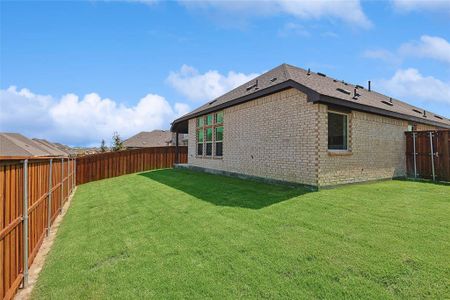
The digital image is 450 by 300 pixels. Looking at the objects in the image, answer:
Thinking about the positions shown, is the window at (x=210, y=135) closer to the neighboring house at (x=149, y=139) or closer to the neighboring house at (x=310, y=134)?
the neighboring house at (x=310, y=134)

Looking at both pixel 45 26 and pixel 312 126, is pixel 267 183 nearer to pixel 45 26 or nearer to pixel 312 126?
pixel 312 126

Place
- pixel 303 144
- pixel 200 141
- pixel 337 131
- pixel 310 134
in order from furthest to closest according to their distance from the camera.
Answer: pixel 200 141, pixel 337 131, pixel 303 144, pixel 310 134

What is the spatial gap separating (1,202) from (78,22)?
30.8 ft

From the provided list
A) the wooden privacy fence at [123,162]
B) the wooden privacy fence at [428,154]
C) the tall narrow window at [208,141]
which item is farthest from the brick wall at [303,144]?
the wooden privacy fence at [123,162]

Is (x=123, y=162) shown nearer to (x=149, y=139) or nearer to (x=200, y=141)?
(x=200, y=141)

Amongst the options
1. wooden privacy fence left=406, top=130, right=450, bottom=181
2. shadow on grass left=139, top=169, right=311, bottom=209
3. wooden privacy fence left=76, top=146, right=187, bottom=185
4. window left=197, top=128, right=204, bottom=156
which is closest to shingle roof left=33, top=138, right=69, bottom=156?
wooden privacy fence left=76, top=146, right=187, bottom=185

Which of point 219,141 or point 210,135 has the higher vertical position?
point 210,135

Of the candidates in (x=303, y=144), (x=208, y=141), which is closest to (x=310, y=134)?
(x=303, y=144)

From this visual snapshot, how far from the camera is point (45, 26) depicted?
368 inches

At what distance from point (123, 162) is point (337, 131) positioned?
569 inches

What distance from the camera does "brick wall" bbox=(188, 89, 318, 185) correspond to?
795cm

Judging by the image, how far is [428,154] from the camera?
10.6 m

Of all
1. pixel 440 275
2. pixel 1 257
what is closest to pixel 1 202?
pixel 1 257

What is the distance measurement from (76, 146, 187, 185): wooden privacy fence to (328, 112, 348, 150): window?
1334 cm
